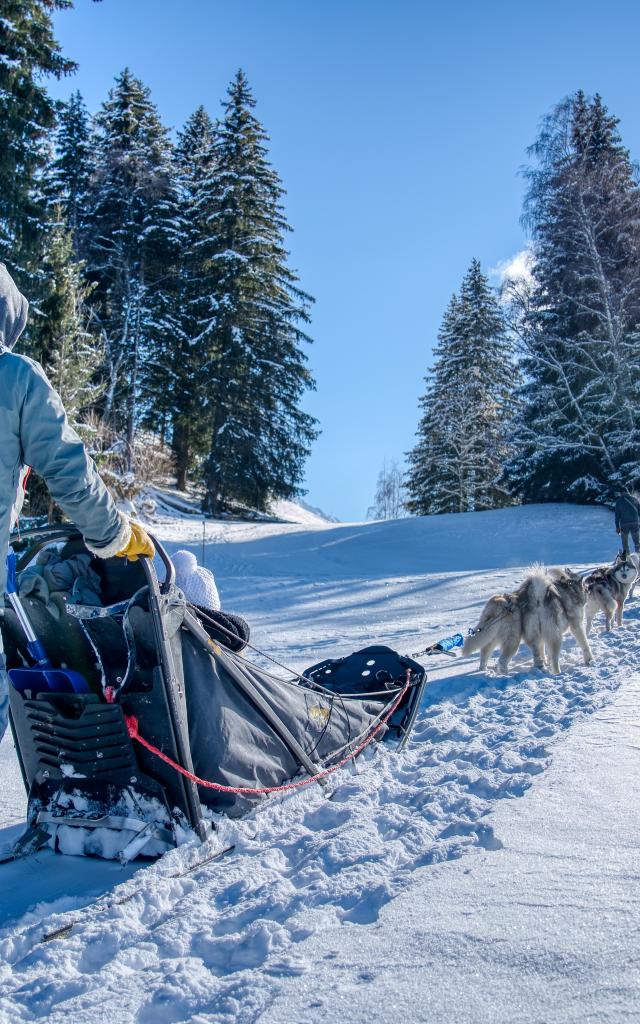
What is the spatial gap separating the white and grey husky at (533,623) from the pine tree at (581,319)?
17.2 meters

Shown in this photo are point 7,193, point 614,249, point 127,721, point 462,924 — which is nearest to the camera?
point 462,924

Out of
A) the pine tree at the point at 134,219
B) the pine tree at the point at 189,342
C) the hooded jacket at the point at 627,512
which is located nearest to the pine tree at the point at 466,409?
the pine tree at the point at 189,342

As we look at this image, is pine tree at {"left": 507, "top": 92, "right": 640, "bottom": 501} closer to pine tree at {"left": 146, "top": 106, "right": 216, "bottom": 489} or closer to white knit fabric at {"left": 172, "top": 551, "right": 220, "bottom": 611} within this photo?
pine tree at {"left": 146, "top": 106, "right": 216, "bottom": 489}

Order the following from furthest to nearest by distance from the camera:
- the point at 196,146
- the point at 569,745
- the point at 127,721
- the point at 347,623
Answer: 1. the point at 196,146
2. the point at 347,623
3. the point at 569,745
4. the point at 127,721

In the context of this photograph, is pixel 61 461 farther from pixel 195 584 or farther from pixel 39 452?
pixel 195 584

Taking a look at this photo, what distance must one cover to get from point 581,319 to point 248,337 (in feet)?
37.9

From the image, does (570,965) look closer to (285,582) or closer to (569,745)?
(569,745)

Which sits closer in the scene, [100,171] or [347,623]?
[347,623]

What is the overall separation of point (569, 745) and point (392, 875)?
5.44 feet

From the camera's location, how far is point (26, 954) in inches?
77.0

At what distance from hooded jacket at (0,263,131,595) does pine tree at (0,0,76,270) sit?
13036mm

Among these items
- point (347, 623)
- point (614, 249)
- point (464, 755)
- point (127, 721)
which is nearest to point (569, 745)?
point (464, 755)

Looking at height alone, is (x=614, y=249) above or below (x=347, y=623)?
above

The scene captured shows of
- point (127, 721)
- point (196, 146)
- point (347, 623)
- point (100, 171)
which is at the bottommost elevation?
point (347, 623)
